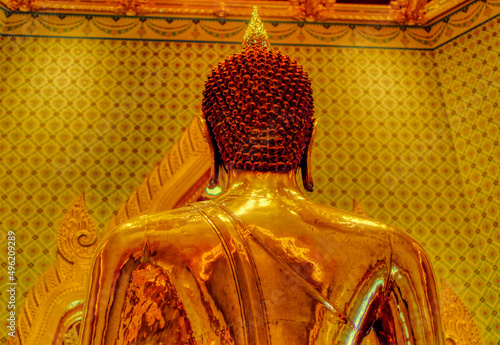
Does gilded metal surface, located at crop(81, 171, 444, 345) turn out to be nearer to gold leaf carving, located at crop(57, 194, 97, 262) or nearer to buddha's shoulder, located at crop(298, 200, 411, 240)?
buddha's shoulder, located at crop(298, 200, 411, 240)

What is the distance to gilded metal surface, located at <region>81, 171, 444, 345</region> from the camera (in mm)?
938

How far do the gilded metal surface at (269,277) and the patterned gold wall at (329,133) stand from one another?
3.19 meters

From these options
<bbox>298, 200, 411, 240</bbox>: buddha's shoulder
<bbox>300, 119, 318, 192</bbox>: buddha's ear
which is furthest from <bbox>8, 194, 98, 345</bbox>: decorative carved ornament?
<bbox>298, 200, 411, 240</bbox>: buddha's shoulder

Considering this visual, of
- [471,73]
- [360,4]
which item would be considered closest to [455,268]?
[471,73]

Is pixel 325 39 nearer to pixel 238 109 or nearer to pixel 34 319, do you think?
pixel 34 319

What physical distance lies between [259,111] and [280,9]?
13.6 ft

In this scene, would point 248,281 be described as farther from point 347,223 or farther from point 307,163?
point 307,163

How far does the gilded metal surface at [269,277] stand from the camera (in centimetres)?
94

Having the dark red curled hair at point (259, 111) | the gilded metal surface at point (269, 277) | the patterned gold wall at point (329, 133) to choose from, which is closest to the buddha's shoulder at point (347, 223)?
the gilded metal surface at point (269, 277)

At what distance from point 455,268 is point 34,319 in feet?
11.2

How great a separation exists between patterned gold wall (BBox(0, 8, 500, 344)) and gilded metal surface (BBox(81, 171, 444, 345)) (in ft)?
10.5

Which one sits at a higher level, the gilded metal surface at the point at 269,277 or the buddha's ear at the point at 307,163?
the buddha's ear at the point at 307,163

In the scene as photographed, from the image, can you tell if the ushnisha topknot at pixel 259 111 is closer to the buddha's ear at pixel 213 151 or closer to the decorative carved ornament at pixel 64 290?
the buddha's ear at pixel 213 151

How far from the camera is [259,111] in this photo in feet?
3.80
